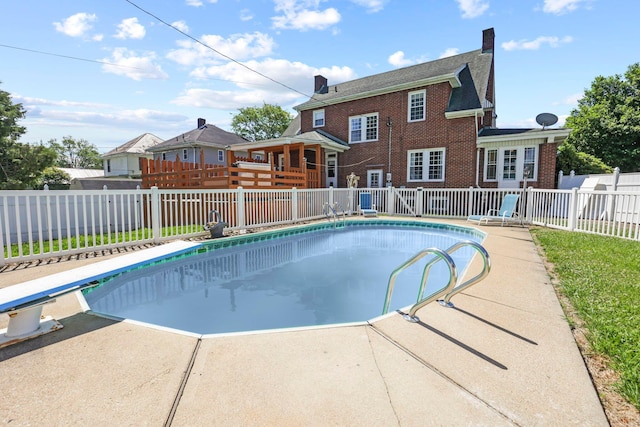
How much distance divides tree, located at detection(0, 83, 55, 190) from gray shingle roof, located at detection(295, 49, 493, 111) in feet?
57.3

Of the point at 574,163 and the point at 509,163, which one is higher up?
the point at 574,163

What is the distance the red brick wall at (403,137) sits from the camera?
14320mm

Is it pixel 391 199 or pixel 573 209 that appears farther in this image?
pixel 391 199

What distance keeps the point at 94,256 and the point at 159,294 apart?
2.22 metres

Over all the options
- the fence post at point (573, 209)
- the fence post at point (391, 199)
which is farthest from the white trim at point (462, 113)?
the fence post at point (573, 209)

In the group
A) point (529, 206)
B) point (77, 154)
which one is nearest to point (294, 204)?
point (529, 206)

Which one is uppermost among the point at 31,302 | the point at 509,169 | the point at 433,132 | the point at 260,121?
the point at 260,121

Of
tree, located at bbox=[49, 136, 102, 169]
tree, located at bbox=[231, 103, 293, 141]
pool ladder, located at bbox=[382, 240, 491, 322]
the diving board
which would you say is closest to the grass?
pool ladder, located at bbox=[382, 240, 491, 322]

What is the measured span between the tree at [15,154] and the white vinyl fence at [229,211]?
11.8m

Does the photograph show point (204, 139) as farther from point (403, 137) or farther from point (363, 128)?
point (403, 137)

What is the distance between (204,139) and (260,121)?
49.1ft

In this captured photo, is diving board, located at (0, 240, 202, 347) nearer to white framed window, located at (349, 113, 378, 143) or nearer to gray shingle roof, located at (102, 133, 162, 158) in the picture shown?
white framed window, located at (349, 113, 378, 143)

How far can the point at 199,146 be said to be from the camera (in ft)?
82.2

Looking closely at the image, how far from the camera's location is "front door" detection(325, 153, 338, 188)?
59.1 ft
